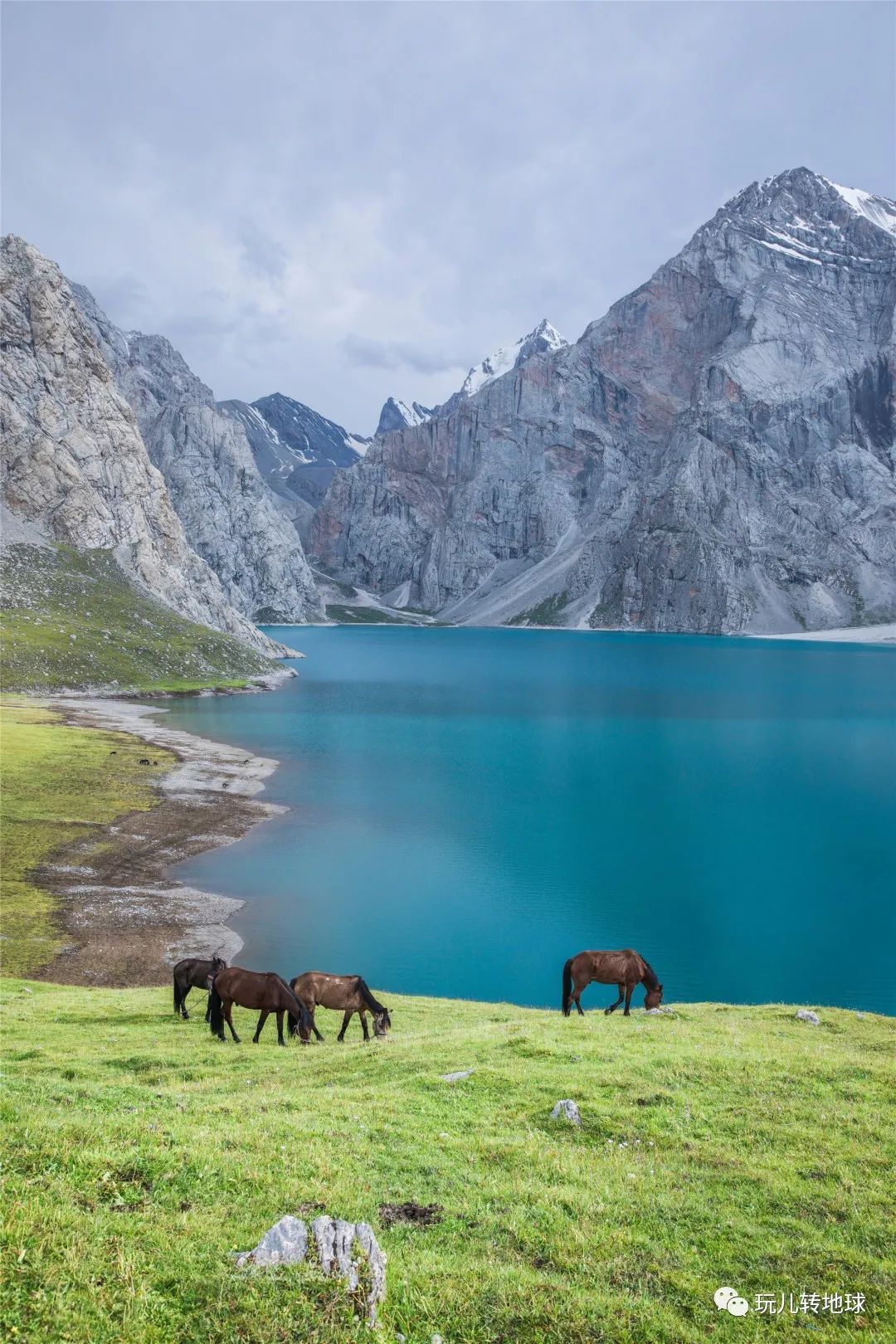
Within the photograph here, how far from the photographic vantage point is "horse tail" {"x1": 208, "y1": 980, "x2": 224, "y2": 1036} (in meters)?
22.6

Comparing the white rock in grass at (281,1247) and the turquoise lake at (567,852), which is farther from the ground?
the white rock in grass at (281,1247)

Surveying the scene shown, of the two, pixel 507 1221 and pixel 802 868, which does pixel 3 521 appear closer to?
pixel 802 868

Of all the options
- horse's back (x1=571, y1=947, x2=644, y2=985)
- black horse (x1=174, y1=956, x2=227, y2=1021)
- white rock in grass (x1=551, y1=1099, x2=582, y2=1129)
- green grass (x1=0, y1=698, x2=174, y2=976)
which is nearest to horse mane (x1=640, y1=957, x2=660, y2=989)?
horse's back (x1=571, y1=947, x2=644, y2=985)

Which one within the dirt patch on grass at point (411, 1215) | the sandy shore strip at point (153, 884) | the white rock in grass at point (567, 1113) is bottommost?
the sandy shore strip at point (153, 884)

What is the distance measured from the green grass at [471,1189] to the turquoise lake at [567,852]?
19123 millimetres

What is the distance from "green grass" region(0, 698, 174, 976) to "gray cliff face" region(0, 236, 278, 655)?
8792 cm

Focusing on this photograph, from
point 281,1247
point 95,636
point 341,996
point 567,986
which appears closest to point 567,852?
point 567,986

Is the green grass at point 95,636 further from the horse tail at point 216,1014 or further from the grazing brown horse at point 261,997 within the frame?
the grazing brown horse at point 261,997

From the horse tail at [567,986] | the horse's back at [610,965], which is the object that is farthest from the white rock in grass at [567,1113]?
the horse's back at [610,965]

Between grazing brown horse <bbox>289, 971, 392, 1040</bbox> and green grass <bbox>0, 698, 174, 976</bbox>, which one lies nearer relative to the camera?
grazing brown horse <bbox>289, 971, 392, 1040</bbox>

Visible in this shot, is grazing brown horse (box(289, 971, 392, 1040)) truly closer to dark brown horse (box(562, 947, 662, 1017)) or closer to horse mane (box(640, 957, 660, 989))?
dark brown horse (box(562, 947, 662, 1017))

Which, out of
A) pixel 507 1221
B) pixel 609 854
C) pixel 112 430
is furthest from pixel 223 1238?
pixel 112 430

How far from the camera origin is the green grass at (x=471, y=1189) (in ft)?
27.0

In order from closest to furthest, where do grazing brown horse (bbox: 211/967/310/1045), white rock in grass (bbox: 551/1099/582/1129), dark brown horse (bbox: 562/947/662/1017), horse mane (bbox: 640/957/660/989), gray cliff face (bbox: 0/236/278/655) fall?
white rock in grass (bbox: 551/1099/582/1129) < grazing brown horse (bbox: 211/967/310/1045) < dark brown horse (bbox: 562/947/662/1017) < horse mane (bbox: 640/957/660/989) < gray cliff face (bbox: 0/236/278/655)
